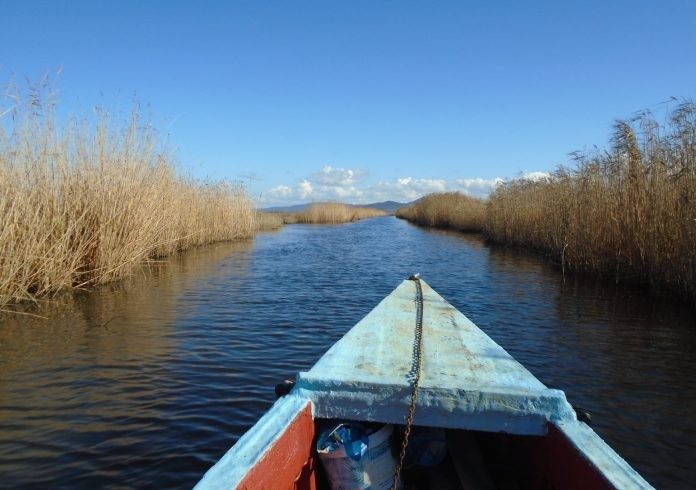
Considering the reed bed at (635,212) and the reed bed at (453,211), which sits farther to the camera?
the reed bed at (453,211)

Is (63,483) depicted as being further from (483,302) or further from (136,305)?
(483,302)

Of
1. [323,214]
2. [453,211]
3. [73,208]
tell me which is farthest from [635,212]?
[323,214]

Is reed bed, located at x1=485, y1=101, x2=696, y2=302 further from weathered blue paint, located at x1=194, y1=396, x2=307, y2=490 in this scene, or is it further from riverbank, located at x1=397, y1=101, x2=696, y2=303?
weathered blue paint, located at x1=194, y1=396, x2=307, y2=490

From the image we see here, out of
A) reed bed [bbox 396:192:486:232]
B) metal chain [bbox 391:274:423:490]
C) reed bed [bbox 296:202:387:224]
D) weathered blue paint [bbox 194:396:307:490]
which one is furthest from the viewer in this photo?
reed bed [bbox 296:202:387:224]

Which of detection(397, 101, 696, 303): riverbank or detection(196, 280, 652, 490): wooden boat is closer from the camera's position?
detection(196, 280, 652, 490): wooden boat

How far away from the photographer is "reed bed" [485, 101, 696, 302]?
8430 millimetres

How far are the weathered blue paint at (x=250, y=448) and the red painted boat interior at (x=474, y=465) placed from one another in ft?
0.11

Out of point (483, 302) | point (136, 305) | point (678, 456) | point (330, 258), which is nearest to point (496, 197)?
point (330, 258)

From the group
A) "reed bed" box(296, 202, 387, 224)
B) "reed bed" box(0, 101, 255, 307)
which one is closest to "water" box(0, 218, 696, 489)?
"reed bed" box(0, 101, 255, 307)

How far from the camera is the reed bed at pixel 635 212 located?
843 centimetres

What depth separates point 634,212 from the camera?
9898 millimetres

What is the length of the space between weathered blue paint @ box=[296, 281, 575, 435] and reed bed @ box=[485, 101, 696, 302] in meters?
6.95

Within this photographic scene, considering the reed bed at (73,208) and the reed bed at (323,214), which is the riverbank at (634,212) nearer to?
the reed bed at (73,208)

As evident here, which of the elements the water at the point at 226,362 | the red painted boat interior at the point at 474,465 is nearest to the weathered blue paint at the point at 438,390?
the red painted boat interior at the point at 474,465
